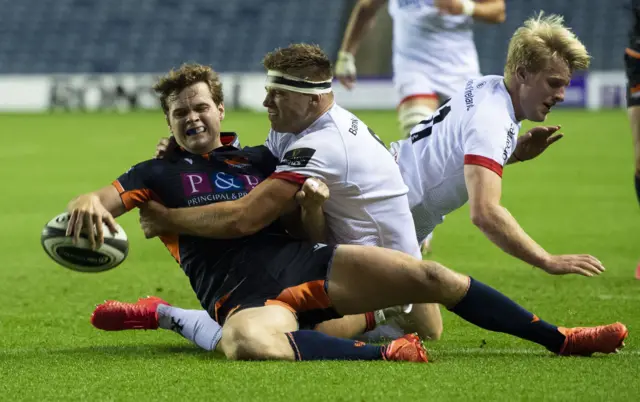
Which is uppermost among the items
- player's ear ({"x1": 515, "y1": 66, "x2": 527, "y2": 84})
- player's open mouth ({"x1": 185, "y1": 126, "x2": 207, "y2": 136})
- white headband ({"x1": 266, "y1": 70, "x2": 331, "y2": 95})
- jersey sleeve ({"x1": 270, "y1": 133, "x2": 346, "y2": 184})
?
white headband ({"x1": 266, "y1": 70, "x2": 331, "y2": 95})

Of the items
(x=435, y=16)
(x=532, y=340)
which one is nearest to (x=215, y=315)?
(x=532, y=340)

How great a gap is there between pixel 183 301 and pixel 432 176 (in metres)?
1.73

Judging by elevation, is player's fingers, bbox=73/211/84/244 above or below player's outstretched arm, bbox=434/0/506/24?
below

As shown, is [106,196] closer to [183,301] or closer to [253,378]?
[253,378]

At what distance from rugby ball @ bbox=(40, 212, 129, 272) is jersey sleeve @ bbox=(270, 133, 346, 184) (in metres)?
0.71

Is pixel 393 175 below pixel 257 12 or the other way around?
the other way around

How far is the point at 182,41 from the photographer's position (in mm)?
35250

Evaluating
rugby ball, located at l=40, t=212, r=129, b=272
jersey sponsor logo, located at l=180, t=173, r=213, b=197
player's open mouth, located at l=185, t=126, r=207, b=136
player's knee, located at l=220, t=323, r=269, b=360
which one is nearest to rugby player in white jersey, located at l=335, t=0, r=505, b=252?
player's open mouth, located at l=185, t=126, r=207, b=136

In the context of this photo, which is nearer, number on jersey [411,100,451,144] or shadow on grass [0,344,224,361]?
shadow on grass [0,344,224,361]

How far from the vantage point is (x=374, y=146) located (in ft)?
17.3

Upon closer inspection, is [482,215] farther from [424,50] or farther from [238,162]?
[424,50]

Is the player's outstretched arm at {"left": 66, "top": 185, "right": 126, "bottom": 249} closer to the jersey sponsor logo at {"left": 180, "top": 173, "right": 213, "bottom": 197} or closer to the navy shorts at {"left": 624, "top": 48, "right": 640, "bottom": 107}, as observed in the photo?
the jersey sponsor logo at {"left": 180, "top": 173, "right": 213, "bottom": 197}

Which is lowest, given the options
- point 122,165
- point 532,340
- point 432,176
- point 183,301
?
point 122,165

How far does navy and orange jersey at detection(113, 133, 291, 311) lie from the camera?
516 centimetres
